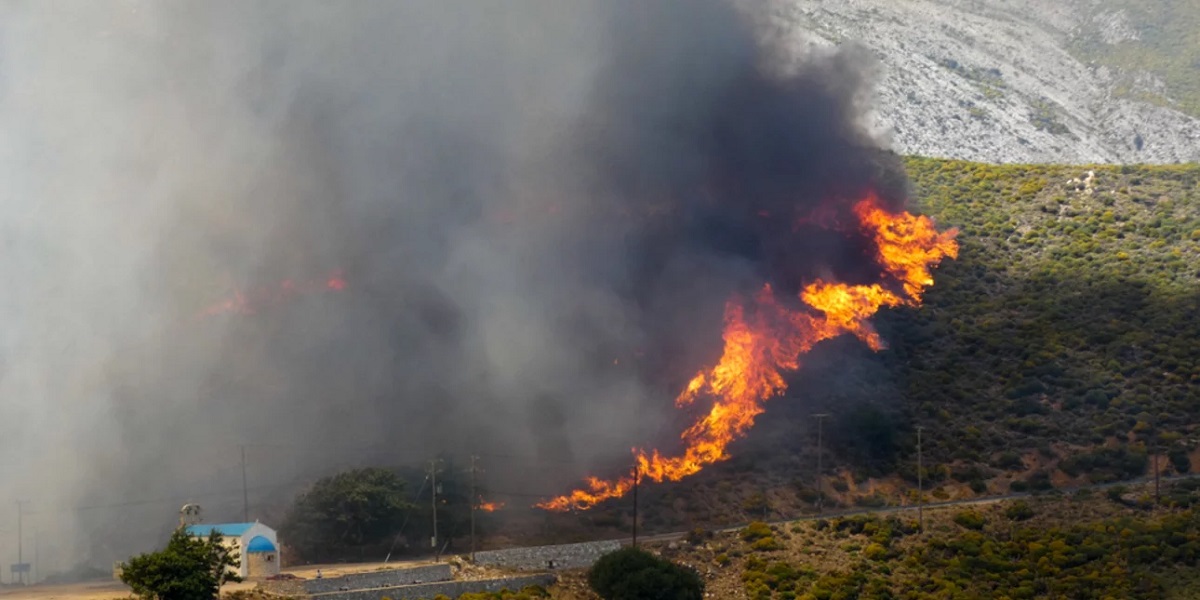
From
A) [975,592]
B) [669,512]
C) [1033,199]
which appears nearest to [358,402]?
[669,512]

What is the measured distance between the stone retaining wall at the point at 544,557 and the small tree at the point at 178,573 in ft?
57.7

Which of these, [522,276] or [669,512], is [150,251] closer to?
[522,276]

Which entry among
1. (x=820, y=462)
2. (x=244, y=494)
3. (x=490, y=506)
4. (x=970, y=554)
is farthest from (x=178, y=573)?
(x=820, y=462)

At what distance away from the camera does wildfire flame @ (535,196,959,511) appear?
111562 millimetres

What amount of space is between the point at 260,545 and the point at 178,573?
954cm

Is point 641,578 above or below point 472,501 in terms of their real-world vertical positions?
below

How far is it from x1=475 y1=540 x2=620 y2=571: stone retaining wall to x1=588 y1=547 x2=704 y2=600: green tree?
352 cm

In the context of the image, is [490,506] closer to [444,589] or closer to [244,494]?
[244,494]

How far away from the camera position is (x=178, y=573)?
83.4 metres

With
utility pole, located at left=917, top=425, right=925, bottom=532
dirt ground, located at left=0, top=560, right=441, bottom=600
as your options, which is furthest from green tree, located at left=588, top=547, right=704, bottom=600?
utility pole, located at left=917, top=425, right=925, bottom=532

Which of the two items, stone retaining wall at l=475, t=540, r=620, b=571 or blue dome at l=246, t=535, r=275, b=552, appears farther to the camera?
stone retaining wall at l=475, t=540, r=620, b=571

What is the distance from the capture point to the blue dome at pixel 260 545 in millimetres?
92312

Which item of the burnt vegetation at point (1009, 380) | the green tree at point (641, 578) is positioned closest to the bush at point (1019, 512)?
the burnt vegetation at point (1009, 380)

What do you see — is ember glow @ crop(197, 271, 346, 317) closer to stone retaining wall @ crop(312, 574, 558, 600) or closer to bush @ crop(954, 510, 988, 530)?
stone retaining wall @ crop(312, 574, 558, 600)
